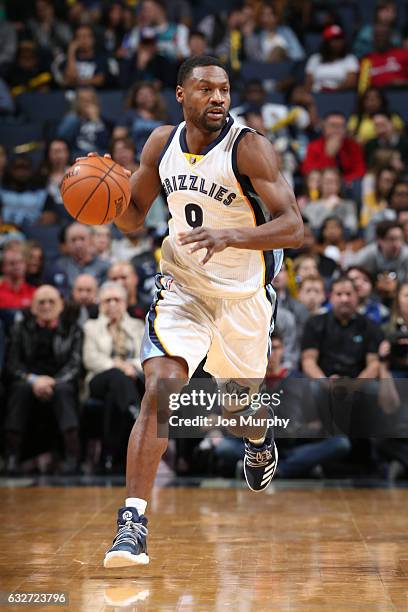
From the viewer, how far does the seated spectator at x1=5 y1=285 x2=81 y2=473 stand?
818 centimetres

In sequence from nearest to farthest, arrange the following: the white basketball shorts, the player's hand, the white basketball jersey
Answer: the player's hand, the white basketball shorts, the white basketball jersey

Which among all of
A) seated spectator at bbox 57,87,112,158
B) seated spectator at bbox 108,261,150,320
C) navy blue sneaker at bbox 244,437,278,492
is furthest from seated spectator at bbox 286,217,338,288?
navy blue sneaker at bbox 244,437,278,492

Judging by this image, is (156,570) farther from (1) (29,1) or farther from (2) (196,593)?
(1) (29,1)

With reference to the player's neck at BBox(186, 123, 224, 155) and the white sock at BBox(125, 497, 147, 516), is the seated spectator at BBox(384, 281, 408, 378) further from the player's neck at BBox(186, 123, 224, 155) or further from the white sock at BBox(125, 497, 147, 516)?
the white sock at BBox(125, 497, 147, 516)

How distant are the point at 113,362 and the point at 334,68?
541cm

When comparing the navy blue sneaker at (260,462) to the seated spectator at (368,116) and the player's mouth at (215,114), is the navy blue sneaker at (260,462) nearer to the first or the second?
the player's mouth at (215,114)

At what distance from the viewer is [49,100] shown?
12.3 m

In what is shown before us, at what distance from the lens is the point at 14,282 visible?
914 cm

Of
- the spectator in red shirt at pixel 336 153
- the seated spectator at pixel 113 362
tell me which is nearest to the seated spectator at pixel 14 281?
the seated spectator at pixel 113 362

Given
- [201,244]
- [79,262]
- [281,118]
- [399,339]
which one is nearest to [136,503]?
[201,244]

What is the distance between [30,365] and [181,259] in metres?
3.92

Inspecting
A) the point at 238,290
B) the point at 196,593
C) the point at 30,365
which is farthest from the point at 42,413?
the point at 196,593

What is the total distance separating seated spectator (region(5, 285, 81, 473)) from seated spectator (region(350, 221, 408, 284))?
2641 millimetres

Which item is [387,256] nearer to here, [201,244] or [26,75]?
[201,244]
